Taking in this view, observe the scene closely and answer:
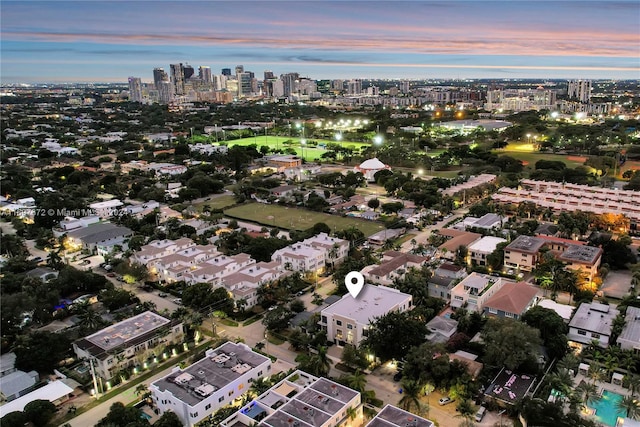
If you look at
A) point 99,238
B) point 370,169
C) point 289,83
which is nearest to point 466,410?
point 99,238

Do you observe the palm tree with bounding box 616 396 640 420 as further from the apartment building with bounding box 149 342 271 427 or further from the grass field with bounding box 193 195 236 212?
the grass field with bounding box 193 195 236 212

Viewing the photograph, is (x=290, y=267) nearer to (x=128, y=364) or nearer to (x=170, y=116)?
(x=128, y=364)

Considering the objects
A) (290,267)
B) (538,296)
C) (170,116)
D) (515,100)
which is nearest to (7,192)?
(290,267)

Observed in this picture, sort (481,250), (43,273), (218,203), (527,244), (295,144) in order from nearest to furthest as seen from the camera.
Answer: (43,273), (527,244), (481,250), (218,203), (295,144)

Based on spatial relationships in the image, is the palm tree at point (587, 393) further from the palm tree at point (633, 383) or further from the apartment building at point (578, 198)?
the apartment building at point (578, 198)

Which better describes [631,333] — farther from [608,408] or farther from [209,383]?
[209,383]

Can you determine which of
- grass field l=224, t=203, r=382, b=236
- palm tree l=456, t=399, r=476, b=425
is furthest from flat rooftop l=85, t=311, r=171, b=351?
grass field l=224, t=203, r=382, b=236
